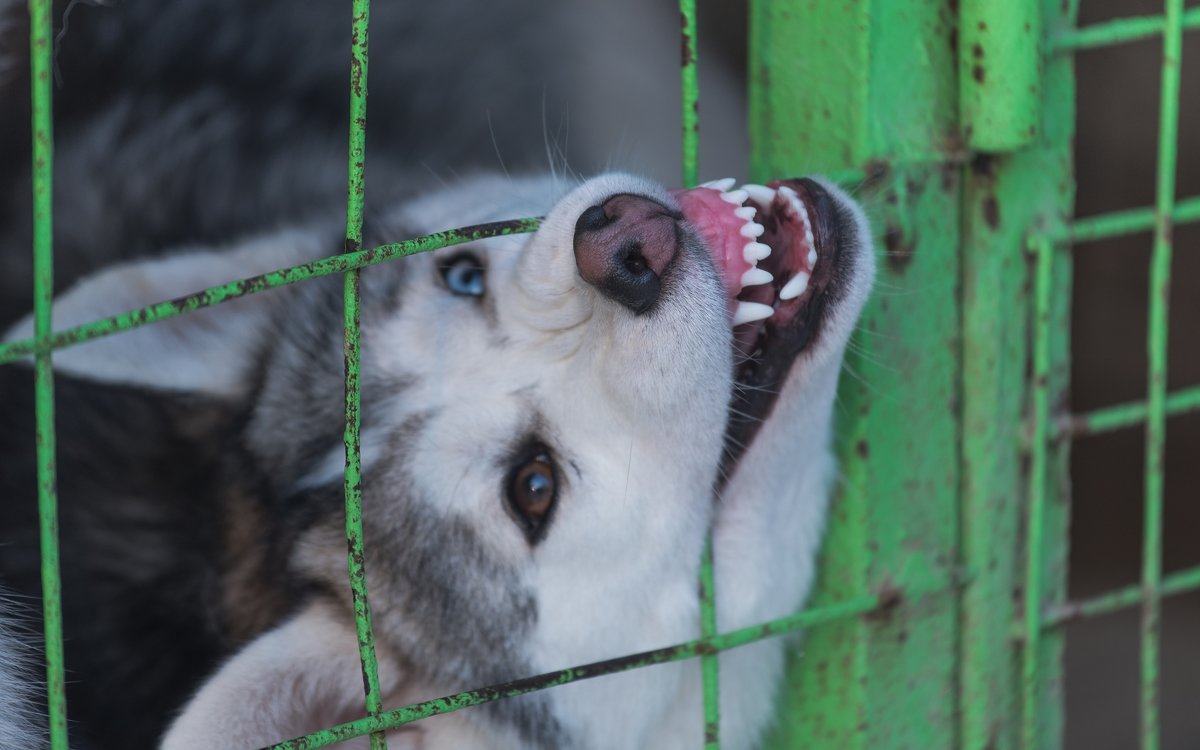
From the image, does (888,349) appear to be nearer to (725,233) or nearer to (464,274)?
(725,233)

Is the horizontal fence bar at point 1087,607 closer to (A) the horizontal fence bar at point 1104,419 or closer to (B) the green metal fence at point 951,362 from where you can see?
(B) the green metal fence at point 951,362

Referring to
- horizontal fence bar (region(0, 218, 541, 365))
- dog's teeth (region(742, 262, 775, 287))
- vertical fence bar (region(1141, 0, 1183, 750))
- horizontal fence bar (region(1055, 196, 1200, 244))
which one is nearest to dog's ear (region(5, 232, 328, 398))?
horizontal fence bar (region(0, 218, 541, 365))

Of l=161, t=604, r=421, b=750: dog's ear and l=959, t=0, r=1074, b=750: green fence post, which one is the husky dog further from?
l=959, t=0, r=1074, b=750: green fence post

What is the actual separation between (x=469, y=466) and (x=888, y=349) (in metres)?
0.76

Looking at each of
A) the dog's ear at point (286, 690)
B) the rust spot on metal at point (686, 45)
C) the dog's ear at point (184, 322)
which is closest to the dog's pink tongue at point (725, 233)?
the rust spot on metal at point (686, 45)

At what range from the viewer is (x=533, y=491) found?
2016 millimetres

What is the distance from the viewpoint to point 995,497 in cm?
216

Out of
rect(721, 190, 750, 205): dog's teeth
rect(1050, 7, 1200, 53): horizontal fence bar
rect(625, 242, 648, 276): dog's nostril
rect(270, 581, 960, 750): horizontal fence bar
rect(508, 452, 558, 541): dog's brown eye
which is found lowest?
rect(270, 581, 960, 750): horizontal fence bar

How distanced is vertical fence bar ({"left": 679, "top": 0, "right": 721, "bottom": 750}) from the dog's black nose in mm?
122

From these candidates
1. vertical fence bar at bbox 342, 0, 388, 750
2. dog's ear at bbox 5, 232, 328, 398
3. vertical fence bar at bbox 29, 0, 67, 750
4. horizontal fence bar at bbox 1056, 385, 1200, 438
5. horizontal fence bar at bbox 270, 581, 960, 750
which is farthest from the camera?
dog's ear at bbox 5, 232, 328, 398

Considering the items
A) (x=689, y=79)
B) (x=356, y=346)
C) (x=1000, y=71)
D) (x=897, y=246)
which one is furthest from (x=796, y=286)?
(x=356, y=346)

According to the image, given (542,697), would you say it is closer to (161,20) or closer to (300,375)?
(300,375)

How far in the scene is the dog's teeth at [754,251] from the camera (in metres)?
1.88

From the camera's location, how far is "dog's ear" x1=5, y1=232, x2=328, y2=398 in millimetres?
2297
